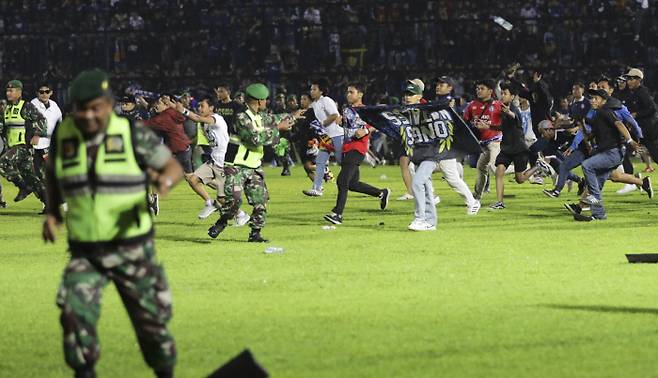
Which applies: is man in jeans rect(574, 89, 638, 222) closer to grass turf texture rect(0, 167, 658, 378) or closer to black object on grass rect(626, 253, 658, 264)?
grass turf texture rect(0, 167, 658, 378)

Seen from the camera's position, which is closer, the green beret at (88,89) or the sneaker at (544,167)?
the green beret at (88,89)

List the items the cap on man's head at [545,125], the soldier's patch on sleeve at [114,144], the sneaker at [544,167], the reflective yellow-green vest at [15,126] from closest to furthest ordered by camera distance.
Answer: the soldier's patch on sleeve at [114,144] < the reflective yellow-green vest at [15,126] < the cap on man's head at [545,125] < the sneaker at [544,167]

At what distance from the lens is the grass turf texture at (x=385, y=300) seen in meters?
10.1

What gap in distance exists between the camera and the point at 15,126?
24531mm

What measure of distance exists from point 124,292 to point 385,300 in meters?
4.89

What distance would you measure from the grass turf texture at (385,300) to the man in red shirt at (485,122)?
2506 millimetres

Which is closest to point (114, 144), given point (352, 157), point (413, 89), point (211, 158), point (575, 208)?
point (413, 89)

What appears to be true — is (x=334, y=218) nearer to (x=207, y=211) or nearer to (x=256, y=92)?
(x=207, y=211)

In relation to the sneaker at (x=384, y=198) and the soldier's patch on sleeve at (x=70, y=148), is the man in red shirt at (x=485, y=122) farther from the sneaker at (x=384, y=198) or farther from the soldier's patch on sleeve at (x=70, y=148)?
the soldier's patch on sleeve at (x=70, y=148)

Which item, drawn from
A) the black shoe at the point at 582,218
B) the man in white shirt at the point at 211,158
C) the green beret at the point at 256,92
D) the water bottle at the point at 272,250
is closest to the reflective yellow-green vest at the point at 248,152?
the green beret at the point at 256,92

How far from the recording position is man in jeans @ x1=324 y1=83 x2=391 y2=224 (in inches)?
818

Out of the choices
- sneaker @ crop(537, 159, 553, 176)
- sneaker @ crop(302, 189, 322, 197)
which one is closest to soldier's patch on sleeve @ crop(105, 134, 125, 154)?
sneaker @ crop(302, 189, 322, 197)

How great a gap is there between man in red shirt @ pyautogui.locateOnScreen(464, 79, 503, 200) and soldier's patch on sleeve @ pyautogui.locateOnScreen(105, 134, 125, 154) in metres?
15.8

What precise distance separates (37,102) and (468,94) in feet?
53.5
